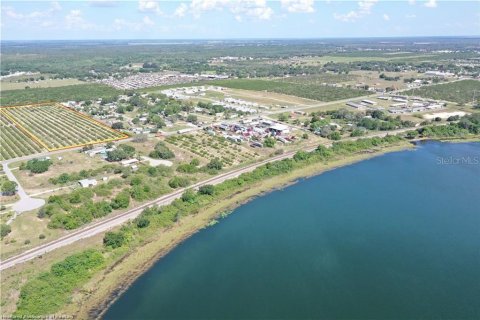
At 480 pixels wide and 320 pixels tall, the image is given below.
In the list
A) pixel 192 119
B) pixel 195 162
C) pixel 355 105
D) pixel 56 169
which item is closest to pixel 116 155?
pixel 56 169

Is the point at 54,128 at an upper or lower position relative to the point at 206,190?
upper

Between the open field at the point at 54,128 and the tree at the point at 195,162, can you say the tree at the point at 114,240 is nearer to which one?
the tree at the point at 195,162

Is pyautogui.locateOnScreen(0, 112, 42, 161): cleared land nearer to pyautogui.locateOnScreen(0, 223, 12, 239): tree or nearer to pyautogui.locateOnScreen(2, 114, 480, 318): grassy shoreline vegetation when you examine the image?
pyautogui.locateOnScreen(0, 223, 12, 239): tree

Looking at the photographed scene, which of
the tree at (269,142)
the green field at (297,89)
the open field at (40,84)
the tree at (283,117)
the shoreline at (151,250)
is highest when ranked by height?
the green field at (297,89)

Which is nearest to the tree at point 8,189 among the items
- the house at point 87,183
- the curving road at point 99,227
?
the house at point 87,183

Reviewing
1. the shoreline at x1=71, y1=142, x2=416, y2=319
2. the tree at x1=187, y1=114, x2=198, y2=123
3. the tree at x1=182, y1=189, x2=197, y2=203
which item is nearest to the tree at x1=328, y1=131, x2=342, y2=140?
the shoreline at x1=71, y1=142, x2=416, y2=319

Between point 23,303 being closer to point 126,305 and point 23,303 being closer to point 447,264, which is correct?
point 126,305

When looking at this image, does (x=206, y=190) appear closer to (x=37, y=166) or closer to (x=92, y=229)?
(x=92, y=229)
